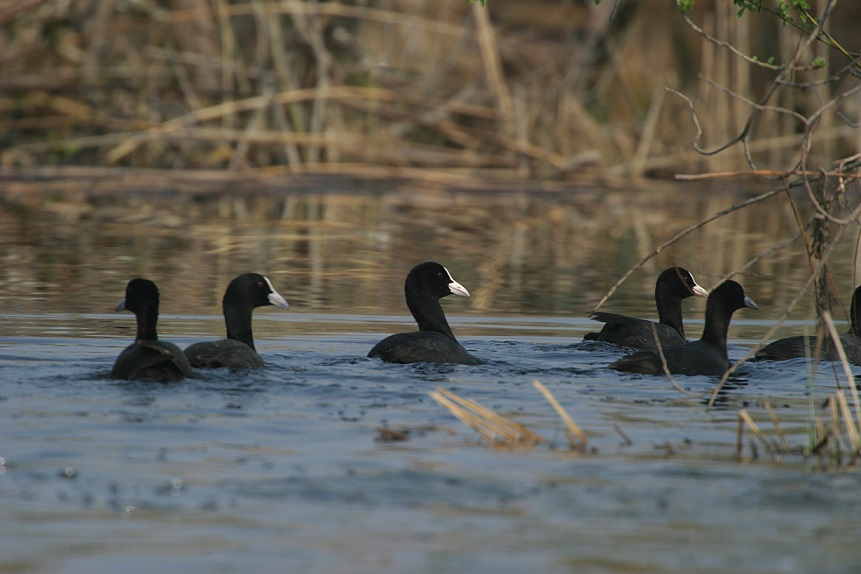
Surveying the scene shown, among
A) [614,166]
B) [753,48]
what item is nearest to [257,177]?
[614,166]

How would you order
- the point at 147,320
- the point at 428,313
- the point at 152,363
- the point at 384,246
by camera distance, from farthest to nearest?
the point at 384,246 → the point at 428,313 → the point at 147,320 → the point at 152,363

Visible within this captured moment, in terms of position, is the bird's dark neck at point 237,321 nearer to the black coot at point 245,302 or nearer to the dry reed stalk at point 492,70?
the black coot at point 245,302

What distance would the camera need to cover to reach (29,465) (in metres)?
5.43

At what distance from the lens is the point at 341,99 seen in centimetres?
2166

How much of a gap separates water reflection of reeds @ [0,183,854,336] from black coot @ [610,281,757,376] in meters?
0.63

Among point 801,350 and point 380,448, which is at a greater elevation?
point 801,350

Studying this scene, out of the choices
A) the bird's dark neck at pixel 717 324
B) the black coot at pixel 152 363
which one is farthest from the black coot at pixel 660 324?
the black coot at pixel 152 363

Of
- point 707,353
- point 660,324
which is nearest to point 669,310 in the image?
point 660,324

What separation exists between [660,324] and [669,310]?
45 cm

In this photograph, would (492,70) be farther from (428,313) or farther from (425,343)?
(425,343)

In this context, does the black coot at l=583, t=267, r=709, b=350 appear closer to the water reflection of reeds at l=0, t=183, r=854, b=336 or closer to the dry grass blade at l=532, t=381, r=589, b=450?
the water reflection of reeds at l=0, t=183, r=854, b=336

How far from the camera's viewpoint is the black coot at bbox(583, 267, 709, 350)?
9453mm

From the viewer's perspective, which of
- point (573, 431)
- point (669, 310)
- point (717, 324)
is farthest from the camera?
point (669, 310)

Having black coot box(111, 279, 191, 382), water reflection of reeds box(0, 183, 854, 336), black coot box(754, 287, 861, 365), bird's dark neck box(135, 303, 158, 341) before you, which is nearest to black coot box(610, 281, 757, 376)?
black coot box(754, 287, 861, 365)
